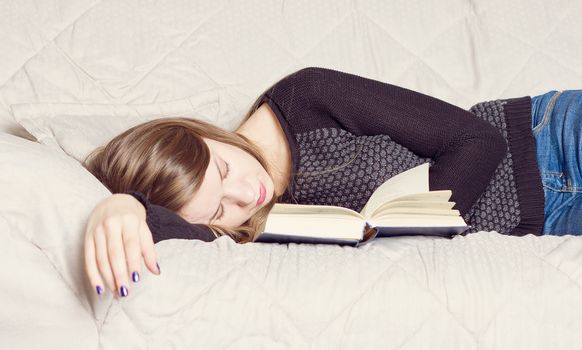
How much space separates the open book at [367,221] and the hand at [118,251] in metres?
0.20

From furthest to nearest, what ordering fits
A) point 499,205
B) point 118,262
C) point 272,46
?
point 272,46 < point 499,205 < point 118,262

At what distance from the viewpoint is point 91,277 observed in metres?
0.79

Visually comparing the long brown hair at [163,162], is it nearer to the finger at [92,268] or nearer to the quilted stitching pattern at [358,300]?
the quilted stitching pattern at [358,300]

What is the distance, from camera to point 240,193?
118 cm

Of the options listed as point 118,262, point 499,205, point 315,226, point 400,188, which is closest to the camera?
point 118,262

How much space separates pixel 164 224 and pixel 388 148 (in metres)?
0.49

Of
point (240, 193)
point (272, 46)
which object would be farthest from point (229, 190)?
point (272, 46)

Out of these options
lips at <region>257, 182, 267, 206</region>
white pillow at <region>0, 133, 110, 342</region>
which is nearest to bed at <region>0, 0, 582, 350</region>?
white pillow at <region>0, 133, 110, 342</region>

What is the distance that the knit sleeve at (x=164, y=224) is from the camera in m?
1.00

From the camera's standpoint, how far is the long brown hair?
113cm

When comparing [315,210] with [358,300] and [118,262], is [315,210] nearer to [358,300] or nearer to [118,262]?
[358,300]

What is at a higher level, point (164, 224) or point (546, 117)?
point (546, 117)

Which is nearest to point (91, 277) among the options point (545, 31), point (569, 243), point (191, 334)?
point (191, 334)

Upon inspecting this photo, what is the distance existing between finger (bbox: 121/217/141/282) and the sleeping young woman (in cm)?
32
